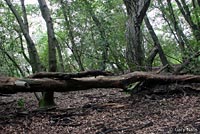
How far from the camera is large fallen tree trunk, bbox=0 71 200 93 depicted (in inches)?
207

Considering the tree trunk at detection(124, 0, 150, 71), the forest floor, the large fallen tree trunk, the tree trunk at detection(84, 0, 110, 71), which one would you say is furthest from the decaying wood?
the tree trunk at detection(84, 0, 110, 71)

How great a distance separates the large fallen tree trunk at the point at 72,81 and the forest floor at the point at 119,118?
1.30 ft

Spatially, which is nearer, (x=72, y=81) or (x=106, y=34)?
(x=72, y=81)

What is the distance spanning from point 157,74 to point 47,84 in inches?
96.1

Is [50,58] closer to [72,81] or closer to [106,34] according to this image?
[72,81]

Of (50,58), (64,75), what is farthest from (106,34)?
(64,75)

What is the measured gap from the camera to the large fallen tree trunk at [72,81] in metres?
5.26

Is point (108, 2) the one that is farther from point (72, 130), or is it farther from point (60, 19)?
point (72, 130)

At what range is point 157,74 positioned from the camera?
6.64 meters

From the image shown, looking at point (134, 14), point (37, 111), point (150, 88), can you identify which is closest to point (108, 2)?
point (134, 14)

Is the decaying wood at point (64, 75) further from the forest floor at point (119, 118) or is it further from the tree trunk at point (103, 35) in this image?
the tree trunk at point (103, 35)

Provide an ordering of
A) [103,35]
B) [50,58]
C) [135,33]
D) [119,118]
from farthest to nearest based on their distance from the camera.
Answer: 1. [103,35]
2. [135,33]
3. [50,58]
4. [119,118]

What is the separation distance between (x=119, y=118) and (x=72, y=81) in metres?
1.12

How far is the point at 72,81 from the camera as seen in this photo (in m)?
5.64
